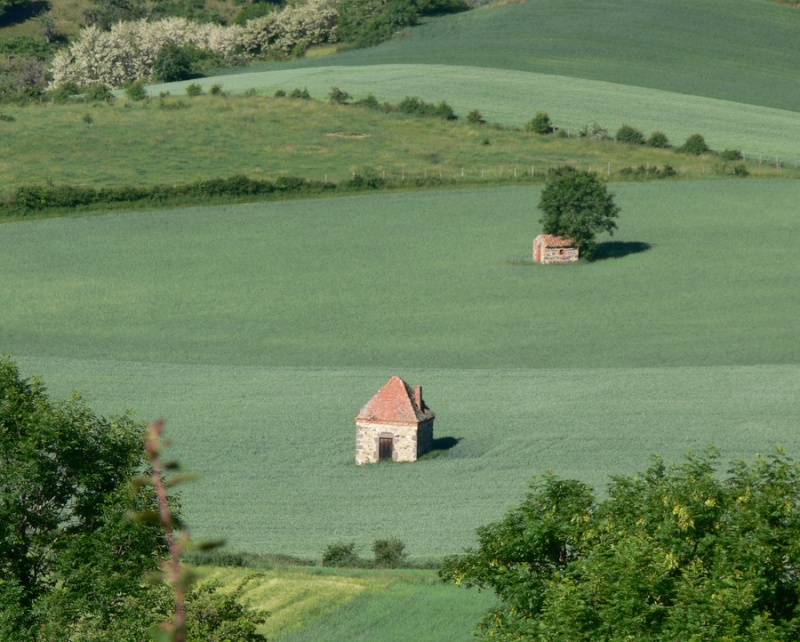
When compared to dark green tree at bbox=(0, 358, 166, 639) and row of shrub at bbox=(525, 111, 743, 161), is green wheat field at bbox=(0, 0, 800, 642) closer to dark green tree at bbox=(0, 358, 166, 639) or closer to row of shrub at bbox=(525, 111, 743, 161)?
row of shrub at bbox=(525, 111, 743, 161)

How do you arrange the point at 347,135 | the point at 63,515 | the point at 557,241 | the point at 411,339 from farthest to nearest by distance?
the point at 347,135
the point at 557,241
the point at 411,339
the point at 63,515

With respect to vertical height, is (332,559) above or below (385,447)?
above

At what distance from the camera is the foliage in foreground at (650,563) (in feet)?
93.5

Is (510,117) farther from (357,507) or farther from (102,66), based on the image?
(357,507)

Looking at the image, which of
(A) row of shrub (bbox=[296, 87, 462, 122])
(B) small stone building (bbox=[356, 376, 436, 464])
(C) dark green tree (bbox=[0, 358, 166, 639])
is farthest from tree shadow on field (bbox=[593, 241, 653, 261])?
(C) dark green tree (bbox=[0, 358, 166, 639])

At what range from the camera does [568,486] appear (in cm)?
3612

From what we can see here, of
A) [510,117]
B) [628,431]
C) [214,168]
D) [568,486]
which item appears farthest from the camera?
[510,117]

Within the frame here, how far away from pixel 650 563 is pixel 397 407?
33647 mm

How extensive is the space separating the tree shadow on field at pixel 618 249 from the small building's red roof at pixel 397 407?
39.6 metres

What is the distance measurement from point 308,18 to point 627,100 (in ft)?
160

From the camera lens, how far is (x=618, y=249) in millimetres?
102688

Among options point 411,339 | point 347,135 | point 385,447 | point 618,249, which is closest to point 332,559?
point 385,447

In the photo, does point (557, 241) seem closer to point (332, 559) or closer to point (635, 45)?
point (332, 559)

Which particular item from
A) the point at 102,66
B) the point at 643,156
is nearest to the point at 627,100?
the point at 643,156
